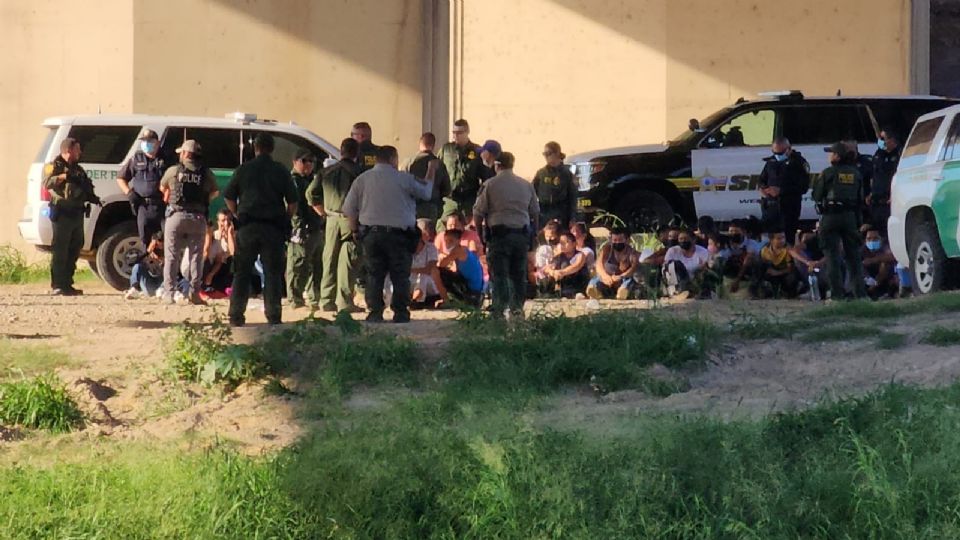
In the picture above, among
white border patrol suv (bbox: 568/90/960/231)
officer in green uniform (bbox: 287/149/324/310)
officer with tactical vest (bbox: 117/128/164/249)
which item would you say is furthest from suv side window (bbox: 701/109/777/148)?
officer with tactical vest (bbox: 117/128/164/249)

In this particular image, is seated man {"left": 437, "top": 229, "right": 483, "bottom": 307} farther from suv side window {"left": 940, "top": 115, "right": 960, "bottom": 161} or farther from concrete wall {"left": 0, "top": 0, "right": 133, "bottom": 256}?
concrete wall {"left": 0, "top": 0, "right": 133, "bottom": 256}

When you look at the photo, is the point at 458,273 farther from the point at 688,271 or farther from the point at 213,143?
the point at 213,143

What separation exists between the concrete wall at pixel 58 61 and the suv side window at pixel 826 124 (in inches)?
344

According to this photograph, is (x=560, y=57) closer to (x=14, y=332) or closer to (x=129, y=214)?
(x=129, y=214)

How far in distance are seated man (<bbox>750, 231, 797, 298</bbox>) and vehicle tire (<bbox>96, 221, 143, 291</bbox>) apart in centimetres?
646

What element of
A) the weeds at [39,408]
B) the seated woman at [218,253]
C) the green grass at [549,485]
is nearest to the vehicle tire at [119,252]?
the seated woman at [218,253]

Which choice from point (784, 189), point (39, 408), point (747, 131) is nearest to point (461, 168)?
point (784, 189)

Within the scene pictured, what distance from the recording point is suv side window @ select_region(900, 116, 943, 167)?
15.4 meters

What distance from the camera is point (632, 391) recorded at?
11109mm

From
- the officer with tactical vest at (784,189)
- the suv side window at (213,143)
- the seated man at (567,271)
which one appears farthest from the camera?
the suv side window at (213,143)

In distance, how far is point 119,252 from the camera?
18.4m

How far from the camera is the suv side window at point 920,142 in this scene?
50.6ft

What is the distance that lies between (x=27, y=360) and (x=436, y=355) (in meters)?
2.85

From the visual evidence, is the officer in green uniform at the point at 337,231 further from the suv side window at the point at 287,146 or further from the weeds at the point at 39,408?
the weeds at the point at 39,408
